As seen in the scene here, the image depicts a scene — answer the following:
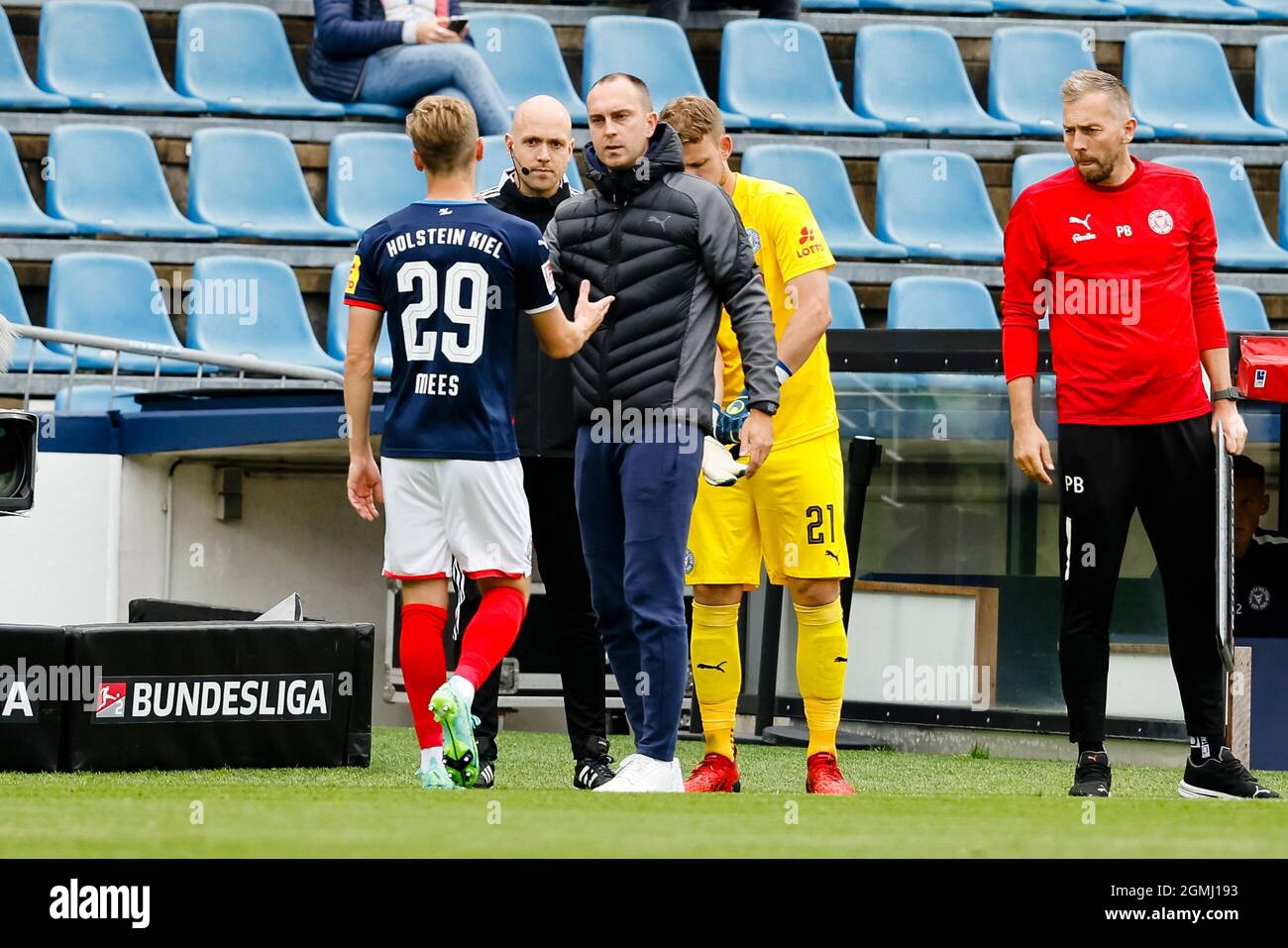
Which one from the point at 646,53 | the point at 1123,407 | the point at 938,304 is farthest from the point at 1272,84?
the point at 1123,407

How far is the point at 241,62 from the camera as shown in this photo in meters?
11.5

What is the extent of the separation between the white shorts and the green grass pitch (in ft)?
2.05

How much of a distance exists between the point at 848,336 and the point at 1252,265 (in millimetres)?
4727

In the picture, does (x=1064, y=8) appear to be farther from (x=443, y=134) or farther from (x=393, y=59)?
(x=443, y=134)

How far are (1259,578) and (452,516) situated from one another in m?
4.80

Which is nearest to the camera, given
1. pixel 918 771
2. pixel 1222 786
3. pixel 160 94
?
pixel 1222 786

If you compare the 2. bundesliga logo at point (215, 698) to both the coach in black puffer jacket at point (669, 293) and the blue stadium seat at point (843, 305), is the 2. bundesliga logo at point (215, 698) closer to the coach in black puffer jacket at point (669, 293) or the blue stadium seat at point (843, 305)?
the coach in black puffer jacket at point (669, 293)

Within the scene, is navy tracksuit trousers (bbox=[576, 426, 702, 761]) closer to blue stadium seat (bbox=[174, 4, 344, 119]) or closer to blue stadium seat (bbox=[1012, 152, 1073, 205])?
blue stadium seat (bbox=[174, 4, 344, 119])

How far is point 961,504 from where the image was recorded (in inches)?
328

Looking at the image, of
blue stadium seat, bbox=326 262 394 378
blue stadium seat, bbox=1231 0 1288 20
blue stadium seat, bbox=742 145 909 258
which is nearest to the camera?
blue stadium seat, bbox=326 262 394 378

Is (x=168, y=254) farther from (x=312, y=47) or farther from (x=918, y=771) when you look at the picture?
(x=918, y=771)

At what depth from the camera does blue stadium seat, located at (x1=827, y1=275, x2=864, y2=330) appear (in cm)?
1027

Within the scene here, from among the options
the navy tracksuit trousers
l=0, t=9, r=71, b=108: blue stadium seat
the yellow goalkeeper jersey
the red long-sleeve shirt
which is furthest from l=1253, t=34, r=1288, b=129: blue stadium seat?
the navy tracksuit trousers
